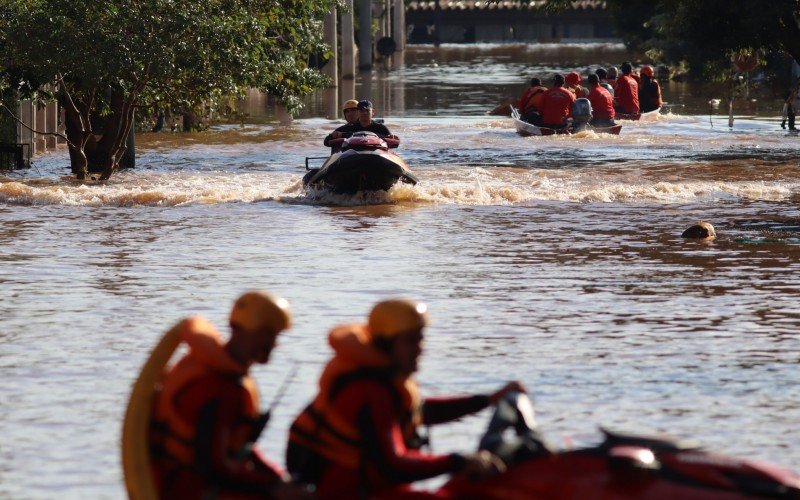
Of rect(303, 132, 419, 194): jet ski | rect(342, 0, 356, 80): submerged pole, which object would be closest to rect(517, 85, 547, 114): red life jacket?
rect(303, 132, 419, 194): jet ski

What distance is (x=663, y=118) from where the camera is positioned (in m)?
39.0

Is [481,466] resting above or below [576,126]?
below

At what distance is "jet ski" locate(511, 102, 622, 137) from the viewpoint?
108 feet

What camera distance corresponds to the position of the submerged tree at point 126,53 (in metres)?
22.0

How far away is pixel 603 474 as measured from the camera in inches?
221

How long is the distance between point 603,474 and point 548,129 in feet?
92.0

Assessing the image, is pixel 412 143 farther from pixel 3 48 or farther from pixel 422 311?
pixel 422 311

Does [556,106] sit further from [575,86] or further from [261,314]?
[261,314]

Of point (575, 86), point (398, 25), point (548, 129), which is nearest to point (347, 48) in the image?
point (575, 86)

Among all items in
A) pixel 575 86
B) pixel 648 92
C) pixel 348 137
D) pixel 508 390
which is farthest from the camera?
pixel 648 92

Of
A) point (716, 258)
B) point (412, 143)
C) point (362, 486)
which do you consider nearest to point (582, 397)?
point (362, 486)

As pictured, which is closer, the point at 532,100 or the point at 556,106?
the point at 556,106

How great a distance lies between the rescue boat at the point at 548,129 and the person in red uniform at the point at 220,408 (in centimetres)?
2825

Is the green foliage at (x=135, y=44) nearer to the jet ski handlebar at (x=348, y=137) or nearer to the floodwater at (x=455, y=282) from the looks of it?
the floodwater at (x=455, y=282)
